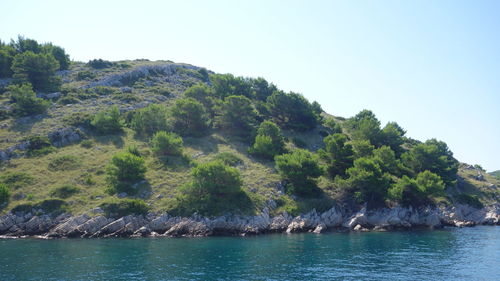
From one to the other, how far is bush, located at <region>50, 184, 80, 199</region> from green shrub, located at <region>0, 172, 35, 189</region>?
6388mm

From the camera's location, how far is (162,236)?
5847cm

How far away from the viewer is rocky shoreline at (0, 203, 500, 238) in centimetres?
5769

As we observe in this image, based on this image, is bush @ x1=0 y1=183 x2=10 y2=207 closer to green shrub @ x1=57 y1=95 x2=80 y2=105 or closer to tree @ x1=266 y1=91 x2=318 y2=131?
green shrub @ x1=57 y1=95 x2=80 y2=105

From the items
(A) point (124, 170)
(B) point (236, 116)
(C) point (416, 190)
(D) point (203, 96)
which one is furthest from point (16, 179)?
(C) point (416, 190)

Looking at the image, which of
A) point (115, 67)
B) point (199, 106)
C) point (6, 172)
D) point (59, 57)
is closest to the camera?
point (6, 172)

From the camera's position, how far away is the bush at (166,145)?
268 feet

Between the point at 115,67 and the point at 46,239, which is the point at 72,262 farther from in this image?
the point at 115,67

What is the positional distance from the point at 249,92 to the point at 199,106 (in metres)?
29.3

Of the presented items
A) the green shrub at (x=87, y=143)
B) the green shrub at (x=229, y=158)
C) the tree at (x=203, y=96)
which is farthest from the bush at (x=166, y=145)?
the tree at (x=203, y=96)

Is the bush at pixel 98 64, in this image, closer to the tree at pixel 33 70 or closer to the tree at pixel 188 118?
the tree at pixel 33 70

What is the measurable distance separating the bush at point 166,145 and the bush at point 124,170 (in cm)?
1153

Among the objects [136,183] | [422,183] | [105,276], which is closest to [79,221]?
[136,183]

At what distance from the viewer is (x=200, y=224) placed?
198 ft

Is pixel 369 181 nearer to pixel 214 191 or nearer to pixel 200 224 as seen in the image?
pixel 214 191
